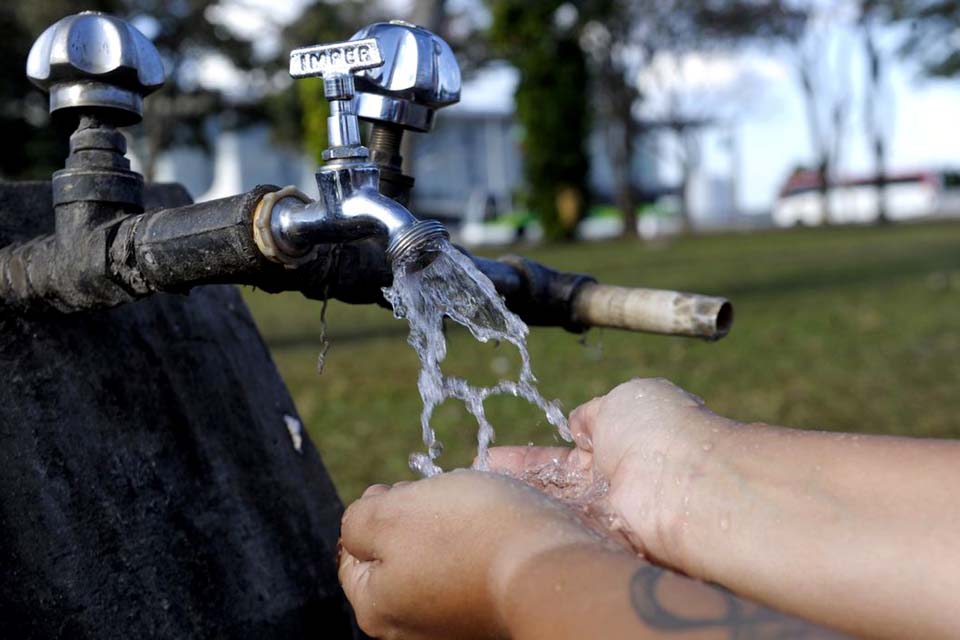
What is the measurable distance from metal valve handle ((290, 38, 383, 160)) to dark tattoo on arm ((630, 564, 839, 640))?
1.63 ft

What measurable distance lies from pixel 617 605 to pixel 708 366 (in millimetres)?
5398

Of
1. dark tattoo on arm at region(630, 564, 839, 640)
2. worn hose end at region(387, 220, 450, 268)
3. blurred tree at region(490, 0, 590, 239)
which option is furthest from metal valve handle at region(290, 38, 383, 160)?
blurred tree at region(490, 0, 590, 239)

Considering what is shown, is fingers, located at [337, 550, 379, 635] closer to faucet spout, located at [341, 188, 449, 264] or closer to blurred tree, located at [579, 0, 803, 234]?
faucet spout, located at [341, 188, 449, 264]

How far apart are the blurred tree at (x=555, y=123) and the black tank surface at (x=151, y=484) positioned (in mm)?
22792

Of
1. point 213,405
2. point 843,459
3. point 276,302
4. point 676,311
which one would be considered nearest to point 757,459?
point 843,459

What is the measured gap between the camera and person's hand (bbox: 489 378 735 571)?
1092 mm

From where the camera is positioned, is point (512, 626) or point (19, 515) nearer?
point (512, 626)

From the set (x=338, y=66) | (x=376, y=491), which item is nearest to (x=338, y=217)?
(x=338, y=66)

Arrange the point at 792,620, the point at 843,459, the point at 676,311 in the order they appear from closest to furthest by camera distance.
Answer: the point at 792,620 < the point at 843,459 < the point at 676,311

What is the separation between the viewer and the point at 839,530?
97 cm

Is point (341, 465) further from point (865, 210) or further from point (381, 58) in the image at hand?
point (865, 210)

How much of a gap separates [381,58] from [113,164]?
0.40 meters

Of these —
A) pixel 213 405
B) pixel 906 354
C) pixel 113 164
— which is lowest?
pixel 906 354

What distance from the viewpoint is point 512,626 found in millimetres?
885
